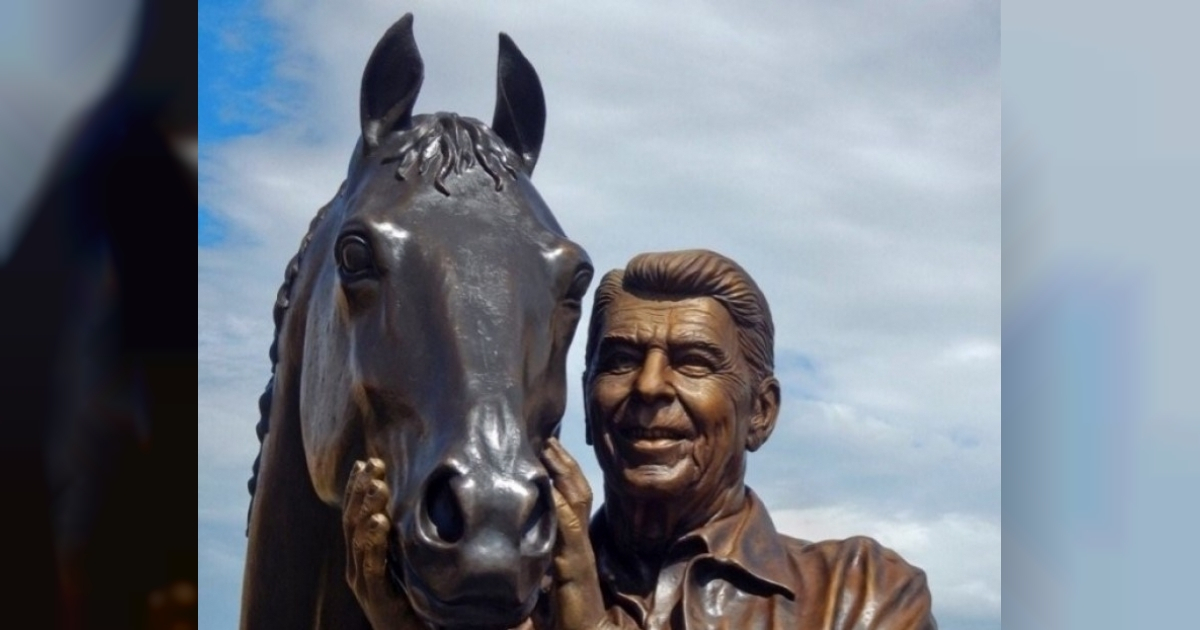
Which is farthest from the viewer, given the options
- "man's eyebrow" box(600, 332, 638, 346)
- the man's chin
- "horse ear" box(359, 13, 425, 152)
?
"man's eyebrow" box(600, 332, 638, 346)

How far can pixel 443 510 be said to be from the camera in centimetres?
284

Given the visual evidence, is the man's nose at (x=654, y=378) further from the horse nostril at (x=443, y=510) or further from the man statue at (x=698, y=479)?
the horse nostril at (x=443, y=510)

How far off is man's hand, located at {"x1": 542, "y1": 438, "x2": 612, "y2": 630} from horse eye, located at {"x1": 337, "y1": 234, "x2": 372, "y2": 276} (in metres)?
0.47

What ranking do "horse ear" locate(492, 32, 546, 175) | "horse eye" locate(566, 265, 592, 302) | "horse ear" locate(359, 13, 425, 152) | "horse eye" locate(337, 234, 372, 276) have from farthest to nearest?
"horse ear" locate(492, 32, 546, 175) < "horse ear" locate(359, 13, 425, 152) < "horse eye" locate(566, 265, 592, 302) < "horse eye" locate(337, 234, 372, 276)

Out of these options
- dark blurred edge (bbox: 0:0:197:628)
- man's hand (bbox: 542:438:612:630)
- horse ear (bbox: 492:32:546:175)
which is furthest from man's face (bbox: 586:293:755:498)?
dark blurred edge (bbox: 0:0:197:628)

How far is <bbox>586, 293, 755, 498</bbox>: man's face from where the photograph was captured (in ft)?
12.8

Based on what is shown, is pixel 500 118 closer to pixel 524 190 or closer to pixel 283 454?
pixel 524 190

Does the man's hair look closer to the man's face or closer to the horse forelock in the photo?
the man's face

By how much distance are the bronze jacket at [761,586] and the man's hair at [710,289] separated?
352 millimetres

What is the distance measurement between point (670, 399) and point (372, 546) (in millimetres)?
1129

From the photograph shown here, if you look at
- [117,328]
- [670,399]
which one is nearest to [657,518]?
[670,399]

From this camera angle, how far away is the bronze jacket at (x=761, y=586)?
388 cm

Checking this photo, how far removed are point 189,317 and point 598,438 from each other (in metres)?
2.25

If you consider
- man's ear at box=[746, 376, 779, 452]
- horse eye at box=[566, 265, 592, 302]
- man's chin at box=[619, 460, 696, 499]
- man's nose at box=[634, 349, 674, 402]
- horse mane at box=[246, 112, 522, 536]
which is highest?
horse mane at box=[246, 112, 522, 536]
